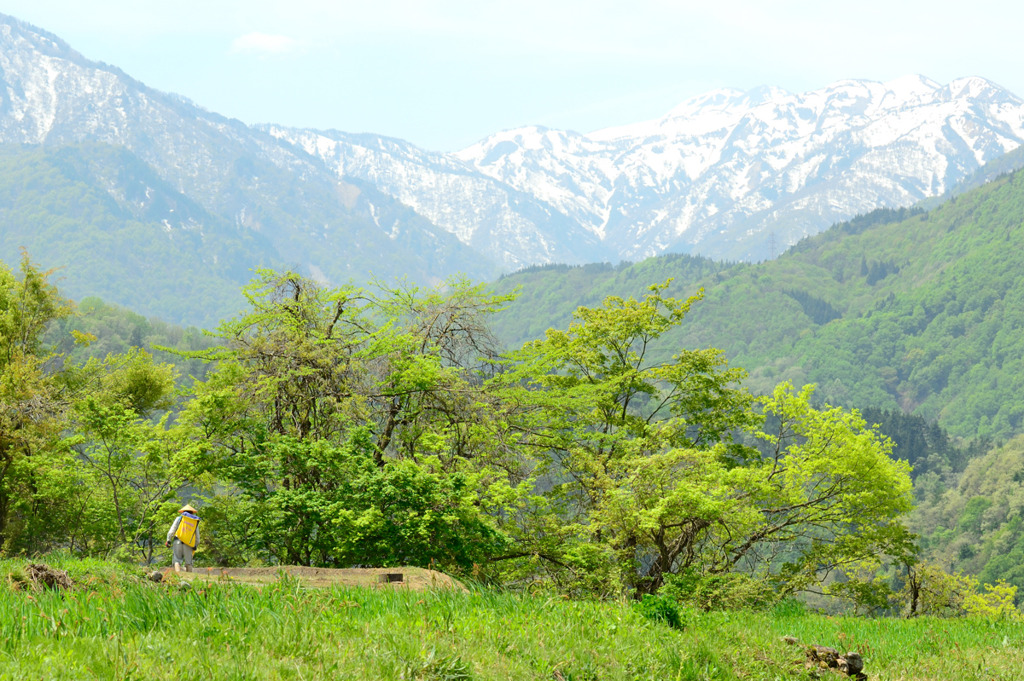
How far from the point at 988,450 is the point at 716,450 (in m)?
146

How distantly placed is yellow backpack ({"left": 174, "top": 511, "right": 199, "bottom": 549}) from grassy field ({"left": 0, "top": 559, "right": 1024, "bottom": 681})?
285 inches

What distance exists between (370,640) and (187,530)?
9.88 metres

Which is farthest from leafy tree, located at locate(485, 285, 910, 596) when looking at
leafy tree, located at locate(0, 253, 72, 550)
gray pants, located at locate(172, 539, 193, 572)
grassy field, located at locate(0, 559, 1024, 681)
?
leafy tree, located at locate(0, 253, 72, 550)

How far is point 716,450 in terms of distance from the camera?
25078mm

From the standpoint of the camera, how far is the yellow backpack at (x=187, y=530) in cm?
1525

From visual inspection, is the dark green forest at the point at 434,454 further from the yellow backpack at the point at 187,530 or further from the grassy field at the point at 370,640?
the grassy field at the point at 370,640

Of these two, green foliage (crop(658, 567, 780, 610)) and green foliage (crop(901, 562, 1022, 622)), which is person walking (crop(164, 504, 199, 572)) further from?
green foliage (crop(901, 562, 1022, 622))

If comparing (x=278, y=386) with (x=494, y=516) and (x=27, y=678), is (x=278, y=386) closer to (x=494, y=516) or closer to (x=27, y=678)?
(x=494, y=516)

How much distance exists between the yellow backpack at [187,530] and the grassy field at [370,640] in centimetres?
725

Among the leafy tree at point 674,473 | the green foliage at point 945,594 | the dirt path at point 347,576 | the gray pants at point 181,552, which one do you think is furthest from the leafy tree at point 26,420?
the green foliage at point 945,594

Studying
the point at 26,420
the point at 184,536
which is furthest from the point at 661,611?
the point at 26,420

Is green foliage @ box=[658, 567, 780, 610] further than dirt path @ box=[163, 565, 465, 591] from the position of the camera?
Yes

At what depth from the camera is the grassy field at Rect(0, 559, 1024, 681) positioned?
5883 millimetres

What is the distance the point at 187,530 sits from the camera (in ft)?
50.4
